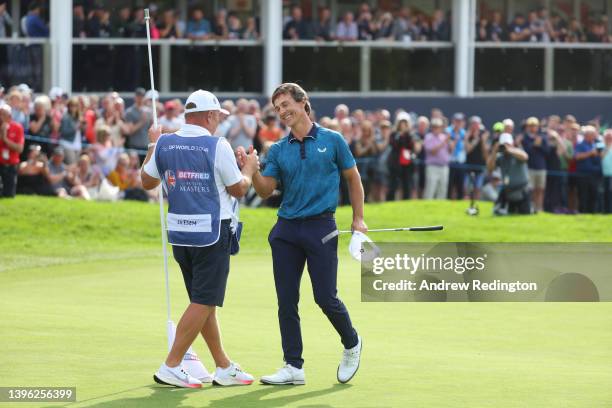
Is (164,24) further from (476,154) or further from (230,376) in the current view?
(230,376)

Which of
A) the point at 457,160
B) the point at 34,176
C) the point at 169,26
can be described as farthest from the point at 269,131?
the point at 169,26

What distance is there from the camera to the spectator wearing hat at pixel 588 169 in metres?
25.2

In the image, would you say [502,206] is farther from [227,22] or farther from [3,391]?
[3,391]

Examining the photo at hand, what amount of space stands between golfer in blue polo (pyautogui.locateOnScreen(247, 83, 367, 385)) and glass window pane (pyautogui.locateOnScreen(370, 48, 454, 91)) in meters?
22.4

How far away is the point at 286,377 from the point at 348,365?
0.40 metres

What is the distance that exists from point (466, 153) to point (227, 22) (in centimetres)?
621

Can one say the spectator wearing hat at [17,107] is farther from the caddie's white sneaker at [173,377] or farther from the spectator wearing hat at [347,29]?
the caddie's white sneaker at [173,377]

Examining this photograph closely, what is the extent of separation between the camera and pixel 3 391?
8.01 m

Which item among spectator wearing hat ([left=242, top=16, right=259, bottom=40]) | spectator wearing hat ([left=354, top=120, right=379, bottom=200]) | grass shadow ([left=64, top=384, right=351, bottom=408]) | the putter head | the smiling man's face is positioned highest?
spectator wearing hat ([left=242, top=16, right=259, bottom=40])

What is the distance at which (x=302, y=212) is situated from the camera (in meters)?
8.66

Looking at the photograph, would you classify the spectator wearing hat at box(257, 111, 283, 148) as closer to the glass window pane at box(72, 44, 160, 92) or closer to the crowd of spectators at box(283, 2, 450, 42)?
the glass window pane at box(72, 44, 160, 92)

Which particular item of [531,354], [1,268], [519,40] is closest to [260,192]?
[531,354]

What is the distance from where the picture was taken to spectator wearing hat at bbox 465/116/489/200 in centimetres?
2561

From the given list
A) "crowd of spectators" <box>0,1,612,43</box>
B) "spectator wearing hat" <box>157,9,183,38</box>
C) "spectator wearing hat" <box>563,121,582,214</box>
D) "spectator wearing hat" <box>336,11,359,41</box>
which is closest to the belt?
"spectator wearing hat" <box>563,121,582,214</box>
